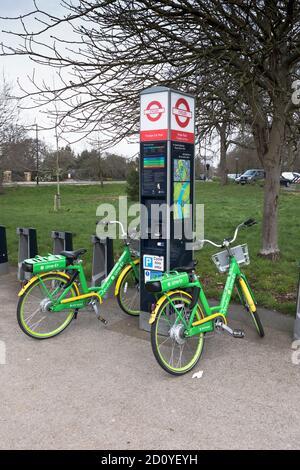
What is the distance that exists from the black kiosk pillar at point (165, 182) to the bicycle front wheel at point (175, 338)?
2.26ft

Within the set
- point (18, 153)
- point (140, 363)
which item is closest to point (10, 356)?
point (140, 363)

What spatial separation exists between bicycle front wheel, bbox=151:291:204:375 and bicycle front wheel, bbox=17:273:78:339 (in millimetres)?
1238

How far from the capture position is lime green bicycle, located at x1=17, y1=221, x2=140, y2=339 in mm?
4090

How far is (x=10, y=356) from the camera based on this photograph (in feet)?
12.4

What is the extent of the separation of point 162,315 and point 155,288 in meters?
0.26

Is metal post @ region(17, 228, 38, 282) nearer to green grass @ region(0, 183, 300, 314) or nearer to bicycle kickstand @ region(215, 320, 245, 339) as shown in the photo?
green grass @ region(0, 183, 300, 314)

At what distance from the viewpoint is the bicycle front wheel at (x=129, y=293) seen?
4.79m

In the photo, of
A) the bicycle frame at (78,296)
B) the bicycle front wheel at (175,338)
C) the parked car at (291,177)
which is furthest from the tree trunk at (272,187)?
the parked car at (291,177)

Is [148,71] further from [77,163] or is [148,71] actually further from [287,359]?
[77,163]

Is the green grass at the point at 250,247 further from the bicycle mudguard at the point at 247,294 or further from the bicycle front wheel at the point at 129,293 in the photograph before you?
the bicycle front wheel at the point at 129,293

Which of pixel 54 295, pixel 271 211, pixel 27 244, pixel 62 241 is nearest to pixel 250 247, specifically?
pixel 271 211

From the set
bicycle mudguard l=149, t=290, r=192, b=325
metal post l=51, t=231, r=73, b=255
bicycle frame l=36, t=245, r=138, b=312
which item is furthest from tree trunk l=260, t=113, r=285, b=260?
bicycle mudguard l=149, t=290, r=192, b=325

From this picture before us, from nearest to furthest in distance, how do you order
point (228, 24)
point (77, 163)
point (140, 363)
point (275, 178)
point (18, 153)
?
point (140, 363) < point (228, 24) < point (275, 178) < point (18, 153) < point (77, 163)

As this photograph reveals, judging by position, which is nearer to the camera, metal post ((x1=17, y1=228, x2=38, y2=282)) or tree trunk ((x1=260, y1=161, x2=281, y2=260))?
metal post ((x1=17, y1=228, x2=38, y2=282))
